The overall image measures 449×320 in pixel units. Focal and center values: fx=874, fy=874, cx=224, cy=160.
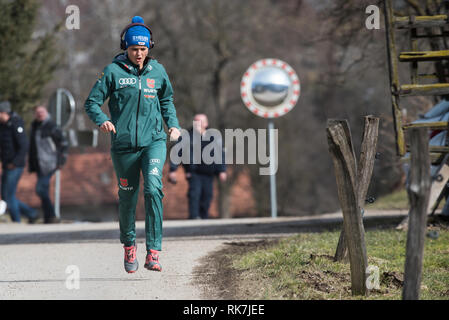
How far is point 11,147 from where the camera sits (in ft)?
52.6

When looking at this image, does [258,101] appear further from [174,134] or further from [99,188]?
[99,188]

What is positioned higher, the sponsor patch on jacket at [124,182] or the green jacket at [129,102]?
the green jacket at [129,102]

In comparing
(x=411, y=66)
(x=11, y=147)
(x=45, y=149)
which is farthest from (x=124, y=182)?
(x=45, y=149)

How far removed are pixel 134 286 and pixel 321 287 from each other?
1.48 meters

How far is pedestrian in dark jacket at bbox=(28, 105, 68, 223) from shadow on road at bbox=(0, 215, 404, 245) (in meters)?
3.47

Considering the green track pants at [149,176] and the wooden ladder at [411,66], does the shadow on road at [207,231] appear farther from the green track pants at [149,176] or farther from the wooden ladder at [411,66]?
the green track pants at [149,176]

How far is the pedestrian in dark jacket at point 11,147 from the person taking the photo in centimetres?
1593

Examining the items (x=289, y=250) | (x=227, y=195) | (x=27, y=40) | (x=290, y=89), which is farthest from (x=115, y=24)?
(x=289, y=250)

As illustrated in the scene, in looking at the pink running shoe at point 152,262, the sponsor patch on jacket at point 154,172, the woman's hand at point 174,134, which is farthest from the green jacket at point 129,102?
the pink running shoe at point 152,262

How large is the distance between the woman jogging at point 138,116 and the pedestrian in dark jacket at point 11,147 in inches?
359

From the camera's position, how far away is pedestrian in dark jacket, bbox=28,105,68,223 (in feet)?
53.3

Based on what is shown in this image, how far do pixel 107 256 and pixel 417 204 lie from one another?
15.1 ft

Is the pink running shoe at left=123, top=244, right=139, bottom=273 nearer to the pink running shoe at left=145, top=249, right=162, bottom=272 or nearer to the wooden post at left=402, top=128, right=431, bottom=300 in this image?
the pink running shoe at left=145, top=249, right=162, bottom=272
